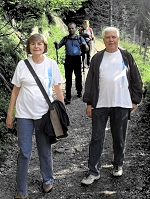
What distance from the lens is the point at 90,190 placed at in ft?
14.4

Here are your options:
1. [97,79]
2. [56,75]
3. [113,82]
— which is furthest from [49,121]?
[113,82]

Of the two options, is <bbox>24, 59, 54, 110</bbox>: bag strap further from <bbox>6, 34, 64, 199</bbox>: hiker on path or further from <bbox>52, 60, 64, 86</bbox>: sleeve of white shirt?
<bbox>52, 60, 64, 86</bbox>: sleeve of white shirt

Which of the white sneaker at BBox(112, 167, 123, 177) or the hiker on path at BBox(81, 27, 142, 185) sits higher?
the hiker on path at BBox(81, 27, 142, 185)

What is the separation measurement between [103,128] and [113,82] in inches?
27.1

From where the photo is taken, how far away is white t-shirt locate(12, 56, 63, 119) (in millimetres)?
3804

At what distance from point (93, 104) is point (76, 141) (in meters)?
2.15

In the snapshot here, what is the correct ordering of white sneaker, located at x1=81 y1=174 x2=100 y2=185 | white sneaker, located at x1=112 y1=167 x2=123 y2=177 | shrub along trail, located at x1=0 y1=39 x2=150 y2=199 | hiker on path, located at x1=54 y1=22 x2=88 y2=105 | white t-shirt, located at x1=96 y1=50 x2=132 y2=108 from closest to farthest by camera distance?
white t-shirt, located at x1=96 y1=50 x2=132 y2=108
shrub along trail, located at x1=0 y1=39 x2=150 y2=199
white sneaker, located at x1=81 y1=174 x2=100 y2=185
white sneaker, located at x1=112 y1=167 x2=123 y2=177
hiker on path, located at x1=54 y1=22 x2=88 y2=105

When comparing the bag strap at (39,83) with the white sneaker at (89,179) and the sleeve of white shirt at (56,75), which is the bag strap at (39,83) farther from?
the white sneaker at (89,179)

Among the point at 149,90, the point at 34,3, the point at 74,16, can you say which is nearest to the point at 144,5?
the point at 74,16

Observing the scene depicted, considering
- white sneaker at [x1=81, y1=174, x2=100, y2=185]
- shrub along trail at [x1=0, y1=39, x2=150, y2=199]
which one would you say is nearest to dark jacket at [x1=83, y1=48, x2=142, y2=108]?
white sneaker at [x1=81, y1=174, x2=100, y2=185]

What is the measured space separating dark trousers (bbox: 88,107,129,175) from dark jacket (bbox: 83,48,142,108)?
0.60ft

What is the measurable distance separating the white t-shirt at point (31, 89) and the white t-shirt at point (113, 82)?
2.39 ft

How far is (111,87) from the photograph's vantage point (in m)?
4.14

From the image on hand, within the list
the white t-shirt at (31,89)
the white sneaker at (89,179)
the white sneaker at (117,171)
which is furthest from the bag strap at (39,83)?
the white sneaker at (117,171)
